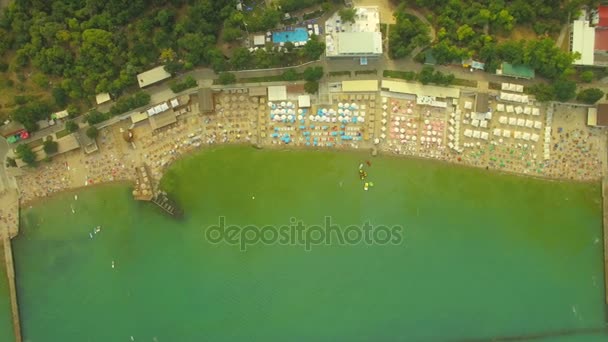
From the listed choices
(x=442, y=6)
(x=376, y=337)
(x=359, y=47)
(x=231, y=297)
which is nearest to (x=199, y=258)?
(x=231, y=297)

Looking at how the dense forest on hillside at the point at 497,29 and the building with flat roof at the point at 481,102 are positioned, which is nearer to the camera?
the dense forest on hillside at the point at 497,29

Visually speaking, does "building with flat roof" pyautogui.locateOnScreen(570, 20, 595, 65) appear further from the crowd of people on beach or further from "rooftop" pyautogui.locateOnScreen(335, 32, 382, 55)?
"rooftop" pyautogui.locateOnScreen(335, 32, 382, 55)

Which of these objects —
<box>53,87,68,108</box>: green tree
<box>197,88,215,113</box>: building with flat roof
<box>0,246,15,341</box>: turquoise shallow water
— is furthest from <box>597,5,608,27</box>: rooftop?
<box>0,246,15,341</box>: turquoise shallow water

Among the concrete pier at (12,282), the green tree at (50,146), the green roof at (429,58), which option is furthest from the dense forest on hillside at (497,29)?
the concrete pier at (12,282)

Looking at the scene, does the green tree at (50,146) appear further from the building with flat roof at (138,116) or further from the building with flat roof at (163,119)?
the building with flat roof at (163,119)

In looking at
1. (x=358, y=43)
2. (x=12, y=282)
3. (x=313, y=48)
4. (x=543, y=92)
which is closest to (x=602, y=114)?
(x=543, y=92)

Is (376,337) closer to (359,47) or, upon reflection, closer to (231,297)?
(231,297)
